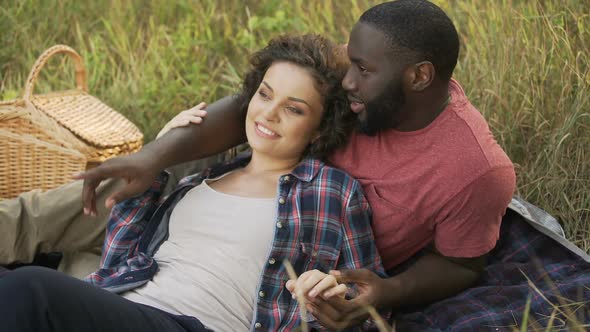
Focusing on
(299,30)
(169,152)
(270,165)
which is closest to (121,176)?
(169,152)

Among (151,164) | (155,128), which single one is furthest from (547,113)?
(155,128)

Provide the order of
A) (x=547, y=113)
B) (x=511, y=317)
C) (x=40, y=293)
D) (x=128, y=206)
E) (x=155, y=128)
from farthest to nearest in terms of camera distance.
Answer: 1. (x=155, y=128)
2. (x=547, y=113)
3. (x=128, y=206)
4. (x=511, y=317)
5. (x=40, y=293)

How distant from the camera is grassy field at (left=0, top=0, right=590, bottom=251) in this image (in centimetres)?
336

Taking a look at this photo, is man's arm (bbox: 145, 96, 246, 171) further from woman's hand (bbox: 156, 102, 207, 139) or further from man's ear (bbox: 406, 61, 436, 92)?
man's ear (bbox: 406, 61, 436, 92)

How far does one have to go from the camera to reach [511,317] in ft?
8.57

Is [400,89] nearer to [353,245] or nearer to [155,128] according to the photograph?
[353,245]

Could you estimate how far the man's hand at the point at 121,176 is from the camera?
8.30 ft

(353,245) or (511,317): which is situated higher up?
(353,245)

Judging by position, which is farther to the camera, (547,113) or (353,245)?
(547,113)

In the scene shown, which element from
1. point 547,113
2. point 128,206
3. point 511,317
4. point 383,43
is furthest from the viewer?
point 547,113

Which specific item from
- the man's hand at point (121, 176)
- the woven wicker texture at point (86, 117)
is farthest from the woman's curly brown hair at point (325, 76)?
the woven wicker texture at point (86, 117)

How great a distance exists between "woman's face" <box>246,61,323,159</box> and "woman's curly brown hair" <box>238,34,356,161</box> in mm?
28

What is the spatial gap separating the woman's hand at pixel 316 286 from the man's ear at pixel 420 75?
2.20ft

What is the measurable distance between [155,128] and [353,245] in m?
2.32
